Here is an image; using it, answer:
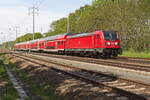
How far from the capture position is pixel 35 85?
13.3 meters

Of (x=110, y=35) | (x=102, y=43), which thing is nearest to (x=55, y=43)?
(x=110, y=35)

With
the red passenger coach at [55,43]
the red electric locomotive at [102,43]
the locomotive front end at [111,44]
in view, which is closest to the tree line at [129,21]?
the red passenger coach at [55,43]

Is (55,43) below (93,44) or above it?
above

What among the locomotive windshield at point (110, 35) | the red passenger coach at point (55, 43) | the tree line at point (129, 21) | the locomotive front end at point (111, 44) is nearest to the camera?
the locomotive front end at point (111, 44)

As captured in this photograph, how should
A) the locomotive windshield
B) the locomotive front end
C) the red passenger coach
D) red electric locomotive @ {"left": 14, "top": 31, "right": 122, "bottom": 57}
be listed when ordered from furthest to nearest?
the red passenger coach < the locomotive windshield < red electric locomotive @ {"left": 14, "top": 31, "right": 122, "bottom": 57} < the locomotive front end

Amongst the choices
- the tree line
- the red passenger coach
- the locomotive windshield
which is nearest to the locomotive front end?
the locomotive windshield

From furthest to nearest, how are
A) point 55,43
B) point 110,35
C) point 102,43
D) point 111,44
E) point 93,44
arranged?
point 55,43 < point 93,44 < point 110,35 < point 111,44 < point 102,43

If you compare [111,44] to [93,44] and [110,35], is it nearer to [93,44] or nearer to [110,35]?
[110,35]

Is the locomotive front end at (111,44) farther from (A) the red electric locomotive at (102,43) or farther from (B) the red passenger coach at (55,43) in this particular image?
(B) the red passenger coach at (55,43)

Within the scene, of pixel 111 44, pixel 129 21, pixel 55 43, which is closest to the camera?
pixel 111 44

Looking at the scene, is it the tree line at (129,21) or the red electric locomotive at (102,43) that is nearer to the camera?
the red electric locomotive at (102,43)

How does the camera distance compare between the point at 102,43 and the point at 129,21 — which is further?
the point at 129,21

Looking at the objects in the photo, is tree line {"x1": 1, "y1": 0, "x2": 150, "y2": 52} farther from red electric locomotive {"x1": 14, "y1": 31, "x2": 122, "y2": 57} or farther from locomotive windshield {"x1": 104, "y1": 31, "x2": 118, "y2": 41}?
locomotive windshield {"x1": 104, "y1": 31, "x2": 118, "y2": 41}

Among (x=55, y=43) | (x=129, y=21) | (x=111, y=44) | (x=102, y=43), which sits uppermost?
(x=129, y=21)
